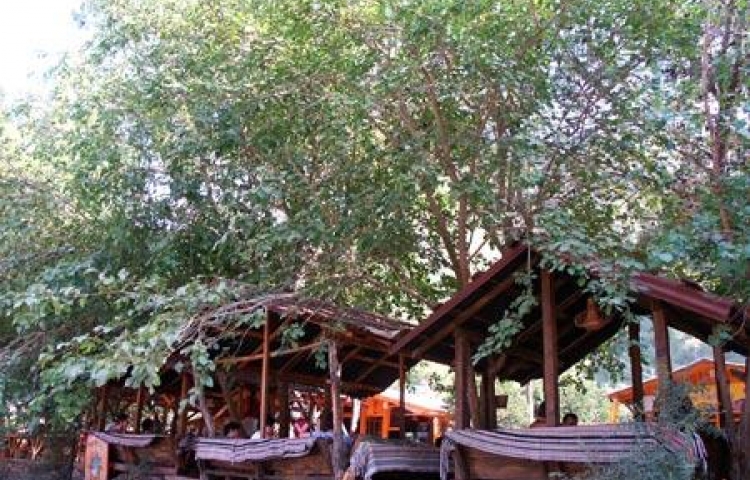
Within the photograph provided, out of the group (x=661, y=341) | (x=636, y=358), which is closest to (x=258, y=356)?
(x=636, y=358)

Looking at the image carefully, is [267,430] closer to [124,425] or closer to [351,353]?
[351,353]

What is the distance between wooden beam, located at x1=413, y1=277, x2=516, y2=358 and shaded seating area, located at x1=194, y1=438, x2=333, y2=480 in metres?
1.87

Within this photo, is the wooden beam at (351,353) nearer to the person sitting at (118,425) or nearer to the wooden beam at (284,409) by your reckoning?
the wooden beam at (284,409)

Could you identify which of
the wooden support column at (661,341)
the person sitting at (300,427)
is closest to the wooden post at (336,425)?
the person sitting at (300,427)

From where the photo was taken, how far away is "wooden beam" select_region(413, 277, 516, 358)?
26.2ft

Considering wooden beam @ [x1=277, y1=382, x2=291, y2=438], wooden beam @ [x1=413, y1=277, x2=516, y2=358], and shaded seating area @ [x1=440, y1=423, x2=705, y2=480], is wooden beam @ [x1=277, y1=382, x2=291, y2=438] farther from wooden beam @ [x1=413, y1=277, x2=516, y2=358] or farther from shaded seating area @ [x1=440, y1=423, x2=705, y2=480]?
shaded seating area @ [x1=440, y1=423, x2=705, y2=480]

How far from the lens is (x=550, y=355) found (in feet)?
24.6

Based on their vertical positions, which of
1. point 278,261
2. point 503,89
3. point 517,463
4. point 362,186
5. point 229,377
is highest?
point 503,89

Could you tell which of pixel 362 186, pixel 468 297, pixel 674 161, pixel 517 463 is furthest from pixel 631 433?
pixel 362 186

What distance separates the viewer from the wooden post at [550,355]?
24.5 feet

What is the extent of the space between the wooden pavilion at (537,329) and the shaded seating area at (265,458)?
1.87 metres

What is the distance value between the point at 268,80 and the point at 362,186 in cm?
170

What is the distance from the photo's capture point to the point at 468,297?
8.09 meters

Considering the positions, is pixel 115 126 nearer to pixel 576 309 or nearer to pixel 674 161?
pixel 576 309
